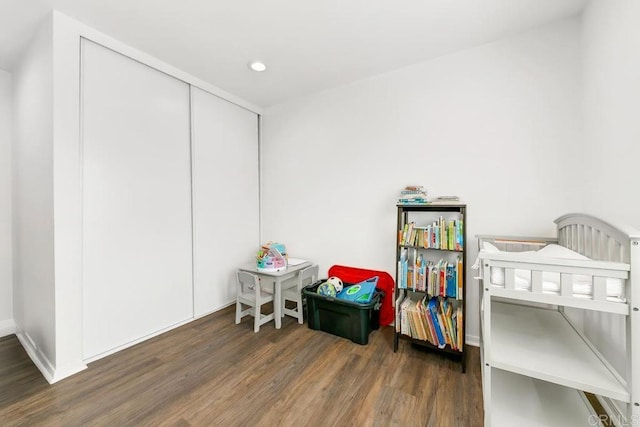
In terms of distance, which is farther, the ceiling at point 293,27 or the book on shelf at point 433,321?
the book on shelf at point 433,321

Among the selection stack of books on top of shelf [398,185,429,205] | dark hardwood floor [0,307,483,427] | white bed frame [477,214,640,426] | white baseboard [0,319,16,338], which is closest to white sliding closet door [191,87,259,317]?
dark hardwood floor [0,307,483,427]

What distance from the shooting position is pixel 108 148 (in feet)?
6.72

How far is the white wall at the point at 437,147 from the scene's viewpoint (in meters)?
1.90

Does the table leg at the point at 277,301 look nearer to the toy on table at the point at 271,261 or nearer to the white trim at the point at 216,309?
the toy on table at the point at 271,261

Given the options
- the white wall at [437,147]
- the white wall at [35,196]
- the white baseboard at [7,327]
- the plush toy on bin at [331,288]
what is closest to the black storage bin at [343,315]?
the plush toy on bin at [331,288]

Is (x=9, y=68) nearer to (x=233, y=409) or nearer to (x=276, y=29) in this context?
(x=276, y=29)

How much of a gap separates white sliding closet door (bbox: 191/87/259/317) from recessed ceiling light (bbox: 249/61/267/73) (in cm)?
65

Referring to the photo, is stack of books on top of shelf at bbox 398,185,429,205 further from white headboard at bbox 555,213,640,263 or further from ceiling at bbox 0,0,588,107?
ceiling at bbox 0,0,588,107

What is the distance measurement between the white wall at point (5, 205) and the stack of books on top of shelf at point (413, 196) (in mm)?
3697

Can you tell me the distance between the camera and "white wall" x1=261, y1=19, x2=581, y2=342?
1.90 meters

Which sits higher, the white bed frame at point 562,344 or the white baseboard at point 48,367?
the white bed frame at point 562,344

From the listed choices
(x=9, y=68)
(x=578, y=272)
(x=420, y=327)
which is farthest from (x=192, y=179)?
(x=578, y=272)

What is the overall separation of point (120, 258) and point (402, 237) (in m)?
2.29

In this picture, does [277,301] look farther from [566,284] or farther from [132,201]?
[566,284]
